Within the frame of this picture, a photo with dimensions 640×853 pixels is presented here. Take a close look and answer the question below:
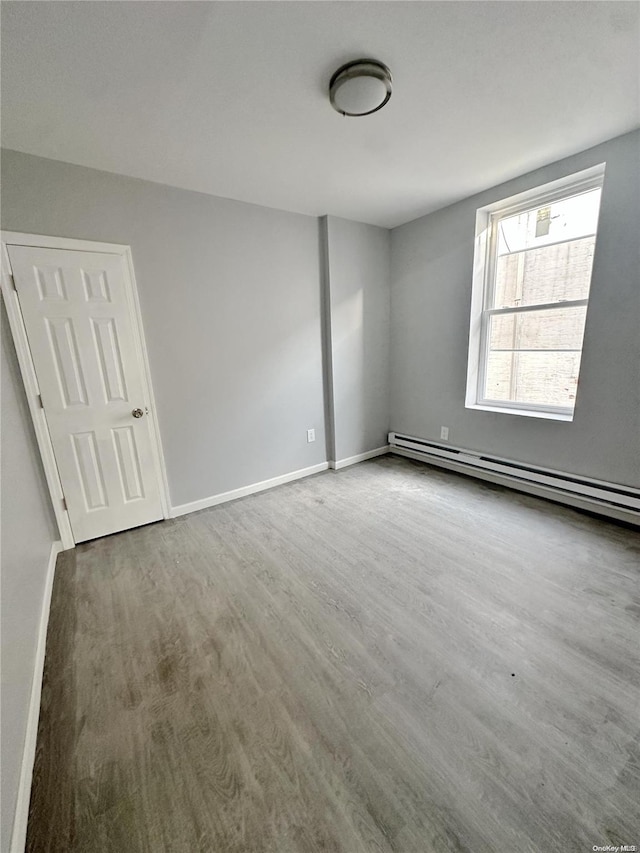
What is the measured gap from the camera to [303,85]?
1578 millimetres

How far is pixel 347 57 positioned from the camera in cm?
145

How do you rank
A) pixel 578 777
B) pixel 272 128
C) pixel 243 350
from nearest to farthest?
pixel 578 777, pixel 272 128, pixel 243 350

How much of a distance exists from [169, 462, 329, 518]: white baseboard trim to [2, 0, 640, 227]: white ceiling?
8.15 ft

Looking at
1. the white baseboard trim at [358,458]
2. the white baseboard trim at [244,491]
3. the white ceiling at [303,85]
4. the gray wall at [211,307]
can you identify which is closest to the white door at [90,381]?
the gray wall at [211,307]

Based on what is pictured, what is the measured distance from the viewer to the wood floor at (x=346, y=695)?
0.97 meters

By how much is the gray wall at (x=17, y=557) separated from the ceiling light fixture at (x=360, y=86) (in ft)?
7.24

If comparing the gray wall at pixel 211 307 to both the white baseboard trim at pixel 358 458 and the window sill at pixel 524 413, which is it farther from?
the window sill at pixel 524 413

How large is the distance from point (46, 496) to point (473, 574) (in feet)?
9.26

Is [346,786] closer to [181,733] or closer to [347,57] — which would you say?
[181,733]

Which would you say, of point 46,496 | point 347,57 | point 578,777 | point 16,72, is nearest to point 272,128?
point 347,57

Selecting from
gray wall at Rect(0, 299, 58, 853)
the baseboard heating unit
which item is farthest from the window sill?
gray wall at Rect(0, 299, 58, 853)

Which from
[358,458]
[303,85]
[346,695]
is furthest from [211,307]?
[346,695]

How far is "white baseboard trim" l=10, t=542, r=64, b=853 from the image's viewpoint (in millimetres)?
942

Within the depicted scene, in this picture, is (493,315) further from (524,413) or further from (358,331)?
(358,331)
